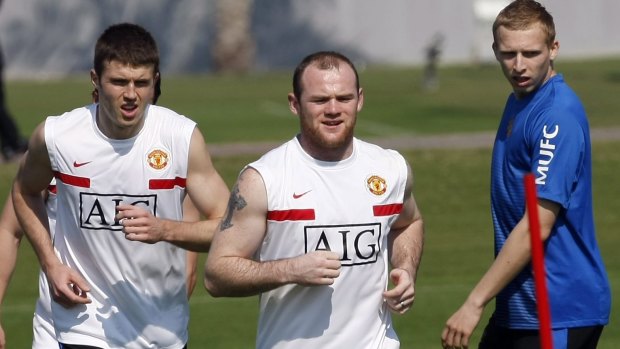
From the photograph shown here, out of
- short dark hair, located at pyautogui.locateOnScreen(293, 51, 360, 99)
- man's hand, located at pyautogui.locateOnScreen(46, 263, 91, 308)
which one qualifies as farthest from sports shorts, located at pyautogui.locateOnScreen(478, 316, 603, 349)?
man's hand, located at pyautogui.locateOnScreen(46, 263, 91, 308)

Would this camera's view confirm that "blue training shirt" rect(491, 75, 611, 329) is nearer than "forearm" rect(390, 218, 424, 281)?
Yes

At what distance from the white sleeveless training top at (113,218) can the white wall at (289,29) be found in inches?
1520

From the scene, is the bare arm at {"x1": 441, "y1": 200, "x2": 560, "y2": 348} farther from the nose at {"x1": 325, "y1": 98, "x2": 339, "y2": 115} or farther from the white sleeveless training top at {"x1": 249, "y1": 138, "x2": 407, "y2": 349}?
the nose at {"x1": 325, "y1": 98, "x2": 339, "y2": 115}

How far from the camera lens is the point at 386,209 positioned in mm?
6527

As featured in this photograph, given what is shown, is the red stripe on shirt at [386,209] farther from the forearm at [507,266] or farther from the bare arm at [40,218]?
the bare arm at [40,218]

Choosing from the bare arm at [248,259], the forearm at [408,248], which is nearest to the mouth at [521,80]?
the forearm at [408,248]

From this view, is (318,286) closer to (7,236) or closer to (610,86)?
(7,236)

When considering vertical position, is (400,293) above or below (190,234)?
below

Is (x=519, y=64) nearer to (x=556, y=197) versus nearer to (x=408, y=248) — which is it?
(x=556, y=197)

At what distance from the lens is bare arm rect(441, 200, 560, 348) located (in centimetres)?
648

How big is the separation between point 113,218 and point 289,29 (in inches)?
1567

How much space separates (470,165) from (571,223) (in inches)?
571

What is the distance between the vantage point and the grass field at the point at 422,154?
488 inches

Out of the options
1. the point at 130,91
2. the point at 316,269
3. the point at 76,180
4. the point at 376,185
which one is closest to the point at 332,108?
the point at 376,185
